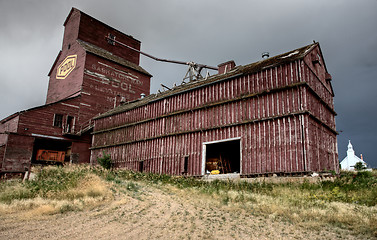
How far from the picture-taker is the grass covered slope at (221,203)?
8938 mm

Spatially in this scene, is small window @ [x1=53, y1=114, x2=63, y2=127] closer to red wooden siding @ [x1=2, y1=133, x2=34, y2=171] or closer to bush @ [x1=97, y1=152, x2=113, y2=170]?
red wooden siding @ [x1=2, y1=133, x2=34, y2=171]

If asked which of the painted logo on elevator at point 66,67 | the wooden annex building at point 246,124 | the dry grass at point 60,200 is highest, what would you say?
the painted logo on elevator at point 66,67

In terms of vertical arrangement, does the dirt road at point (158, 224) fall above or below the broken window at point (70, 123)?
below

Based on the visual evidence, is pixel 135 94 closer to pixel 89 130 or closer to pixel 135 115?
pixel 89 130

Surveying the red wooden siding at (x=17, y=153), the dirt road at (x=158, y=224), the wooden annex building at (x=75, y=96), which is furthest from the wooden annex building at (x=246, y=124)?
the red wooden siding at (x=17, y=153)

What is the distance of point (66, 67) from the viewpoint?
3556cm

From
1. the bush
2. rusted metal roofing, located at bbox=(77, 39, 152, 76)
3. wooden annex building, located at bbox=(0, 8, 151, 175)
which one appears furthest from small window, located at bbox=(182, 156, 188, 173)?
rusted metal roofing, located at bbox=(77, 39, 152, 76)

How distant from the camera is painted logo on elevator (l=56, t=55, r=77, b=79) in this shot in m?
34.4

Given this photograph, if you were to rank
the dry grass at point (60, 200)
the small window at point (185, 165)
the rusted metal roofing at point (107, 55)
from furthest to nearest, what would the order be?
the rusted metal roofing at point (107, 55) → the small window at point (185, 165) → the dry grass at point (60, 200)

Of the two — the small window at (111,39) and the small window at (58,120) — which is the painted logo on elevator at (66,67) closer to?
the small window at (111,39)

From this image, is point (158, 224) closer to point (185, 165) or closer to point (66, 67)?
point (185, 165)

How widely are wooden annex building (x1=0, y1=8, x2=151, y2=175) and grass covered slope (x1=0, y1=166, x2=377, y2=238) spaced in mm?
15844

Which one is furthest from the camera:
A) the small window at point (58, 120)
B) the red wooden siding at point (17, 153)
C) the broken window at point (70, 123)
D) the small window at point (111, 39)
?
the small window at point (111, 39)

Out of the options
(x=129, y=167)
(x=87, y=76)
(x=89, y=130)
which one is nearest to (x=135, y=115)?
(x=129, y=167)
